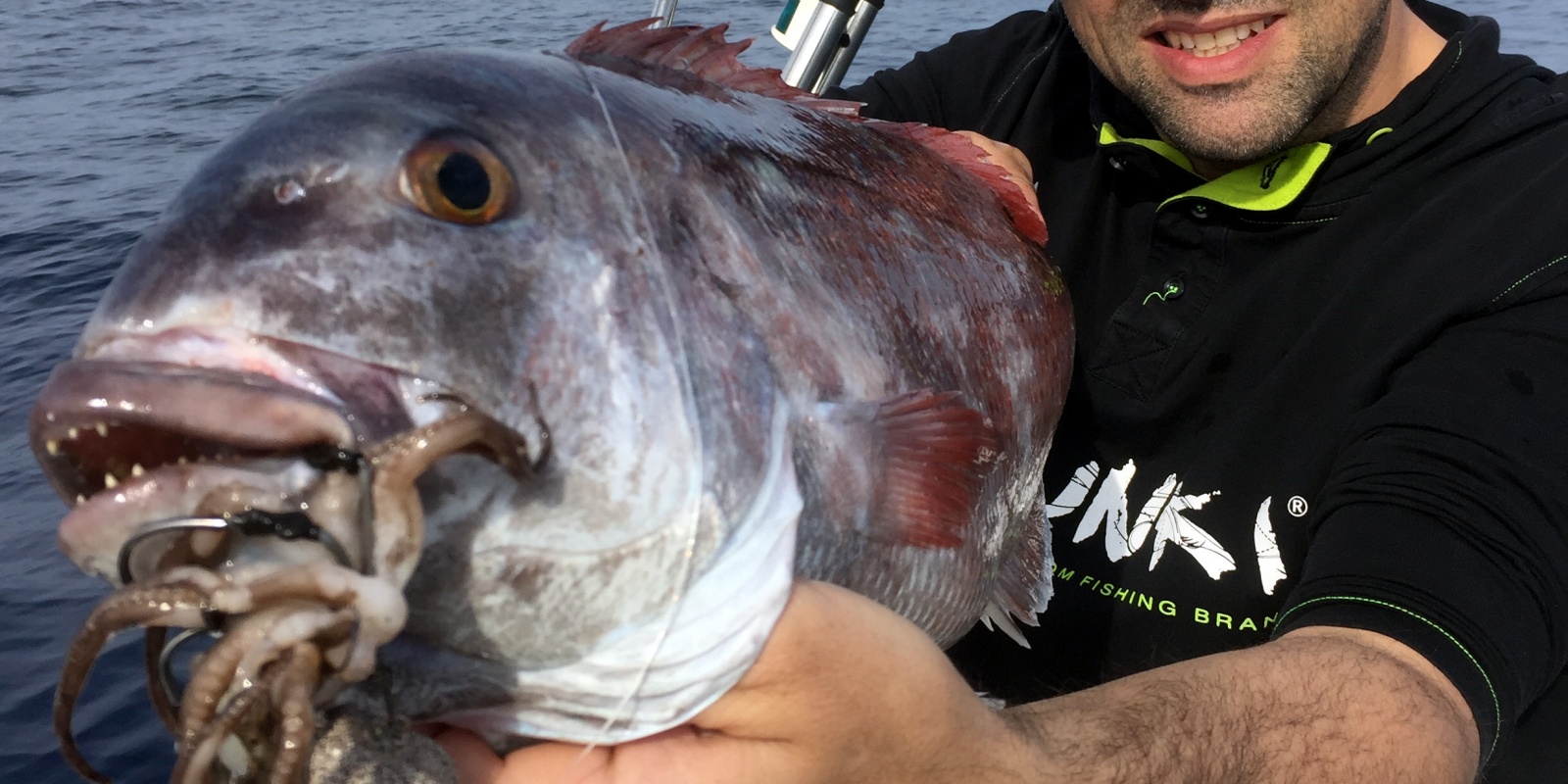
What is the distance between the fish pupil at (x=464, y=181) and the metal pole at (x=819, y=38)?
2.14 metres

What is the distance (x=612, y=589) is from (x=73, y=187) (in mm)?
10537

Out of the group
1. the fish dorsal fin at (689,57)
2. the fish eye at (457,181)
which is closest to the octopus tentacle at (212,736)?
the fish eye at (457,181)

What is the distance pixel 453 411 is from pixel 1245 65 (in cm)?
209

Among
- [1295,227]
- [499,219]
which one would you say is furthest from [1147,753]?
[1295,227]

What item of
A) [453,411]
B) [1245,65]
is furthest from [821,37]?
[453,411]

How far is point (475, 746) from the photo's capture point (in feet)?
3.91

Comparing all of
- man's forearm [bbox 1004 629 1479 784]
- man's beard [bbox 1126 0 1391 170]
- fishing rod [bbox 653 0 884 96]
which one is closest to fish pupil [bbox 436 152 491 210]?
man's forearm [bbox 1004 629 1479 784]

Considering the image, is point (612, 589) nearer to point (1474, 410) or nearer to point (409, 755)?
point (409, 755)

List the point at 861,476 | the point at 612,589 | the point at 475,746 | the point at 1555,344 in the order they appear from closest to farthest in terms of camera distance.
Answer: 1. the point at 612,589
2. the point at 475,746
3. the point at 861,476
4. the point at 1555,344

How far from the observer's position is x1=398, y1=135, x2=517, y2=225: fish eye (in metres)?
1.09

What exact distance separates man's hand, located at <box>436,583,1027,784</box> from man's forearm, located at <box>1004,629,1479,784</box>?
0.90ft

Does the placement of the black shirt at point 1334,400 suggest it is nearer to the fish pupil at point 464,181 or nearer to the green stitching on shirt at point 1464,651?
the green stitching on shirt at point 1464,651

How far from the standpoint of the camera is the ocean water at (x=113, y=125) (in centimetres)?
453

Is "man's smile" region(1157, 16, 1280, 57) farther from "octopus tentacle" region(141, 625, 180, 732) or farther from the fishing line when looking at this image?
"octopus tentacle" region(141, 625, 180, 732)
